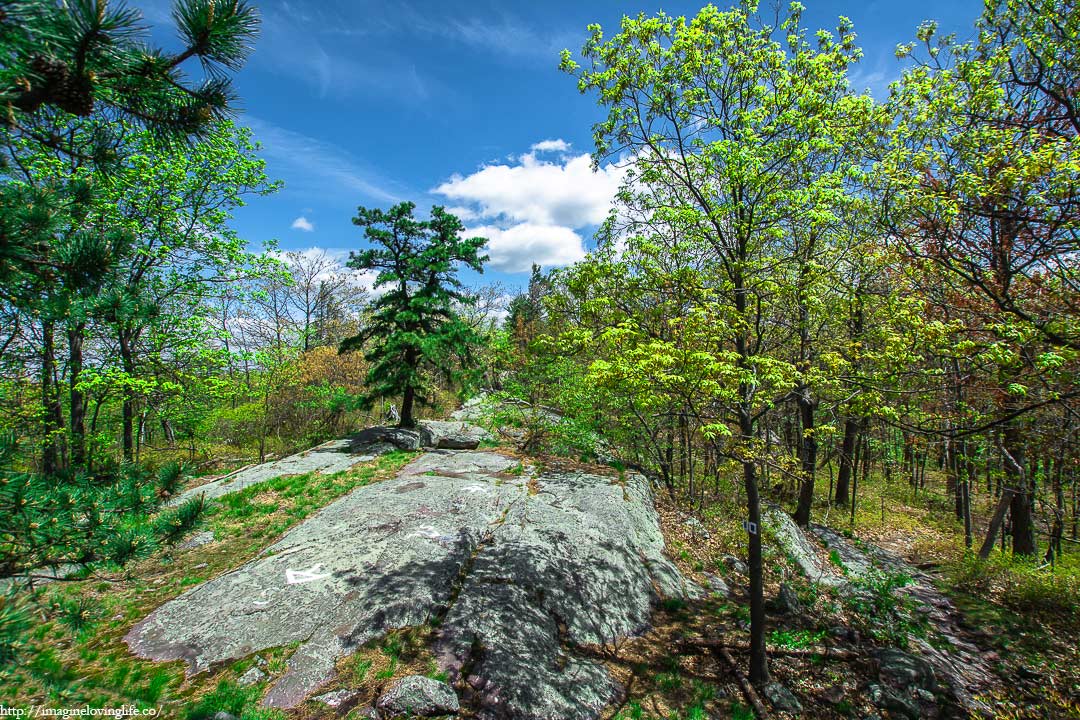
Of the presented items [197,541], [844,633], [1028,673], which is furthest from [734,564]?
[197,541]

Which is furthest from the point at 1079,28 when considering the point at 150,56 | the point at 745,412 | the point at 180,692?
the point at 180,692

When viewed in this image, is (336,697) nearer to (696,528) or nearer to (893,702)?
(893,702)

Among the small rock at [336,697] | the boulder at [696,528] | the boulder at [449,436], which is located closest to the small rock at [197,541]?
the small rock at [336,697]

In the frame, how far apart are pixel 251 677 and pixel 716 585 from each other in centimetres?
857

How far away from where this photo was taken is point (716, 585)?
29.7ft

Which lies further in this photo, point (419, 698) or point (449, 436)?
point (449, 436)

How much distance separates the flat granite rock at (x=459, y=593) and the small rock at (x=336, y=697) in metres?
0.18

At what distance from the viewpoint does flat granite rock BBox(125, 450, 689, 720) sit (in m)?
5.23

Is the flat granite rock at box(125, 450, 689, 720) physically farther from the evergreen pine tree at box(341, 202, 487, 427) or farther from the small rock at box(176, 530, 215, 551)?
the evergreen pine tree at box(341, 202, 487, 427)

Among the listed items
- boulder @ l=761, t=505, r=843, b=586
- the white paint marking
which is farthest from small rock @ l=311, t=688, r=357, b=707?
boulder @ l=761, t=505, r=843, b=586

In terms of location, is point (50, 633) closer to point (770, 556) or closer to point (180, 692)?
point (180, 692)

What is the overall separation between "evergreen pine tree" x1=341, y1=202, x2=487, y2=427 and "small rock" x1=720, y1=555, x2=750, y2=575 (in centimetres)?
1161

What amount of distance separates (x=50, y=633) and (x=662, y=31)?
38.6ft

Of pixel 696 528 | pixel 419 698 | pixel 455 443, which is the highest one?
pixel 455 443
